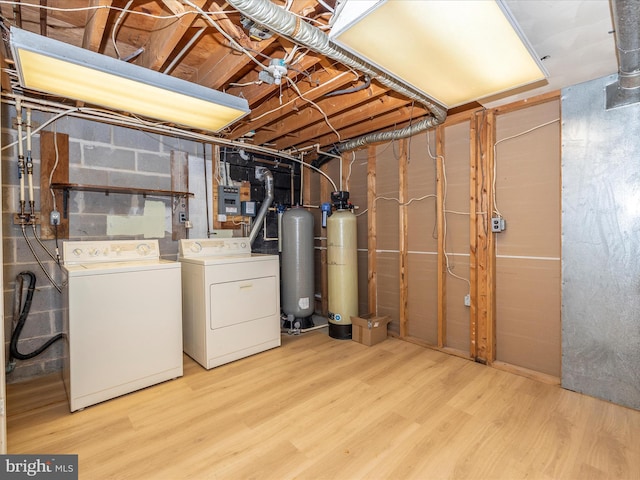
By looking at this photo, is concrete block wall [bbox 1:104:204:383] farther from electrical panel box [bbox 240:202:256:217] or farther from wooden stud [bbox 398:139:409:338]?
wooden stud [bbox 398:139:409:338]

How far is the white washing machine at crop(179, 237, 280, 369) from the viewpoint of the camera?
263cm

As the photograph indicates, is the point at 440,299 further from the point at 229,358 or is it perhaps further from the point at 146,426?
the point at 146,426

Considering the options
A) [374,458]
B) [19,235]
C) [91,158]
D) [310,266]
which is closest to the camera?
[374,458]

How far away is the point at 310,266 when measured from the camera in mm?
3693

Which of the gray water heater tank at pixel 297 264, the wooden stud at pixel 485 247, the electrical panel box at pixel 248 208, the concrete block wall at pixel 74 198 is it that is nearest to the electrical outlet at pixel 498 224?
the wooden stud at pixel 485 247

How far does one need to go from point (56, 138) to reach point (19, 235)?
2.73 ft

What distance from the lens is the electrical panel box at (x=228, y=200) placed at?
3506mm

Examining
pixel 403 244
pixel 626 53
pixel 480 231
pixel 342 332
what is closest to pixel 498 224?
pixel 480 231

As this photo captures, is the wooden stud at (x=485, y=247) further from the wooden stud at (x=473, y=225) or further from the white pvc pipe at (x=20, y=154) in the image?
the white pvc pipe at (x=20, y=154)

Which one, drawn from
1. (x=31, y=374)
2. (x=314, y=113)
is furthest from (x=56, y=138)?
(x=314, y=113)

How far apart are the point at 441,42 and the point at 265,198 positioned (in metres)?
2.72

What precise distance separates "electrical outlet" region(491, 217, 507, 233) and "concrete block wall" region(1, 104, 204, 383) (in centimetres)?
305

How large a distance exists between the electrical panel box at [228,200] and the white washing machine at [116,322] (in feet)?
3.71

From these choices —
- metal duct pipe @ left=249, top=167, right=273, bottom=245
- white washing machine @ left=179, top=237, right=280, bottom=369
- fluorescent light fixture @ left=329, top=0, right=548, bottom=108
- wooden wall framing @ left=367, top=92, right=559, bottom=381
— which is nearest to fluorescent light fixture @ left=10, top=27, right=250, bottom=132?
fluorescent light fixture @ left=329, top=0, right=548, bottom=108
